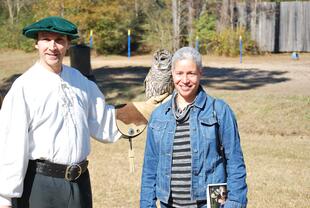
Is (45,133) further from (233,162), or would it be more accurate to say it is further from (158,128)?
(233,162)

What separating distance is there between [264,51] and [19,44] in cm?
1155

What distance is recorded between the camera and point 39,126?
356cm

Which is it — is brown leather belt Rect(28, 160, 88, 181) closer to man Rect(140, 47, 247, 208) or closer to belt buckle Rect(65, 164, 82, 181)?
belt buckle Rect(65, 164, 82, 181)

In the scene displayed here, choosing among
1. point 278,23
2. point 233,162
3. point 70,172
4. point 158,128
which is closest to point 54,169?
point 70,172

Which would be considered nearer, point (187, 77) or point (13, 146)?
point (187, 77)

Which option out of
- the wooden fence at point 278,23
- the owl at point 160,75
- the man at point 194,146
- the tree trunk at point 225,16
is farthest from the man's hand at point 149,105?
the wooden fence at point 278,23

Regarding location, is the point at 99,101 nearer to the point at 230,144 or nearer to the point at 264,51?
the point at 230,144

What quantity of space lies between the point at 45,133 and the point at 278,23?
80.0 ft

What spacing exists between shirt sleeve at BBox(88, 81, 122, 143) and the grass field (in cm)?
293

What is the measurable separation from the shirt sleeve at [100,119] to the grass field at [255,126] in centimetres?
293

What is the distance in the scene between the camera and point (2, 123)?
3.55 metres

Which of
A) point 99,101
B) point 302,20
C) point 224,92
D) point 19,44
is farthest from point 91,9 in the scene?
point 99,101

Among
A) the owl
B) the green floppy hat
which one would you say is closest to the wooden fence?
the owl

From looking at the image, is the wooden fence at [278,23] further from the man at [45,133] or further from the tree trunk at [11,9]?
→ the man at [45,133]
